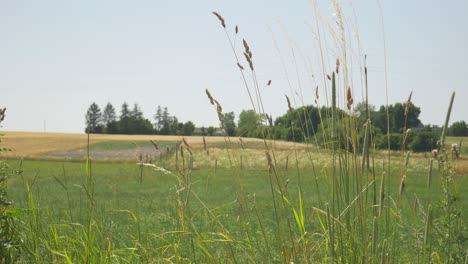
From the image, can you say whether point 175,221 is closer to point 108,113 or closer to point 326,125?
point 326,125

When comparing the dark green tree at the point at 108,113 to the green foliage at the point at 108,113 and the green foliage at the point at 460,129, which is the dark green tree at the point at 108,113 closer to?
the green foliage at the point at 108,113

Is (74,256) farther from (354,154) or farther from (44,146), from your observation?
(44,146)

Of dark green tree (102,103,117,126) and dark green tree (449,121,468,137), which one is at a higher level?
dark green tree (102,103,117,126)

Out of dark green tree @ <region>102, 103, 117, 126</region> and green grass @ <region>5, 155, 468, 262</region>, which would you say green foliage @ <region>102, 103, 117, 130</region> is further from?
green grass @ <region>5, 155, 468, 262</region>

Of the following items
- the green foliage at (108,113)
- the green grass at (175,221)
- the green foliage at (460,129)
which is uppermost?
the green foliage at (108,113)

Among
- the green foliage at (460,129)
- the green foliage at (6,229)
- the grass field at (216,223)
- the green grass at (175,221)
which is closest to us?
the grass field at (216,223)

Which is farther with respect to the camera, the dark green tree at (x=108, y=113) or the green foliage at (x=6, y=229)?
the dark green tree at (x=108, y=113)

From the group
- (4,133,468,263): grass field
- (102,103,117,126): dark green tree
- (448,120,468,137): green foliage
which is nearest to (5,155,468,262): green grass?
(4,133,468,263): grass field

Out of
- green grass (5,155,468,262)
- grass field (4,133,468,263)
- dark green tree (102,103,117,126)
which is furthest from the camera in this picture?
dark green tree (102,103,117,126)

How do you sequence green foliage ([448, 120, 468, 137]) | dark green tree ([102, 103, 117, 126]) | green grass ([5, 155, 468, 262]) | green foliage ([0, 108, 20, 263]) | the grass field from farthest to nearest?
1. dark green tree ([102, 103, 117, 126])
2. green foliage ([448, 120, 468, 137])
3. green grass ([5, 155, 468, 262])
4. green foliage ([0, 108, 20, 263])
5. the grass field

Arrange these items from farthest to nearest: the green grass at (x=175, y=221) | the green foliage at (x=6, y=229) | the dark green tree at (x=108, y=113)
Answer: the dark green tree at (x=108, y=113) < the green grass at (x=175, y=221) < the green foliage at (x=6, y=229)

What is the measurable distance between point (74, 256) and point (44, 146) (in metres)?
54.2

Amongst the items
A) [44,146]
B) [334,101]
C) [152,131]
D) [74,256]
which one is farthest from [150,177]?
[152,131]

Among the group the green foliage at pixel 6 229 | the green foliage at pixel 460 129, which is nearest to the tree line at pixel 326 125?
the green foliage at pixel 460 129
